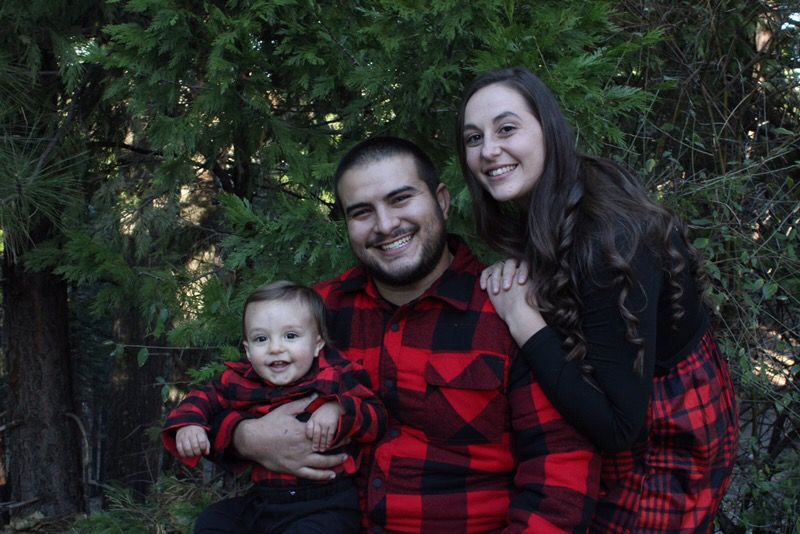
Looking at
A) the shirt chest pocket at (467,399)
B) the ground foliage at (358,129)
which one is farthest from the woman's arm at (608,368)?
the ground foliage at (358,129)

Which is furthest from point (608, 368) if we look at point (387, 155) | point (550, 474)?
point (387, 155)

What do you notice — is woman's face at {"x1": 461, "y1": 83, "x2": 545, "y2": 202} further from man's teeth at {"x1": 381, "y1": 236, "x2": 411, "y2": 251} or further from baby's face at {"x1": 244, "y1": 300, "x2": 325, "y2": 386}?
baby's face at {"x1": 244, "y1": 300, "x2": 325, "y2": 386}

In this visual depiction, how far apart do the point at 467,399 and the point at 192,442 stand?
925 mm

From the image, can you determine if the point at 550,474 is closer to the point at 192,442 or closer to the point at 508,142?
the point at 508,142

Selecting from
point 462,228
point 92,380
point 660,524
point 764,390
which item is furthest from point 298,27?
point 92,380

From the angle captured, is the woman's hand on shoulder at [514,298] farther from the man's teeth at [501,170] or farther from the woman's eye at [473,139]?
the woman's eye at [473,139]

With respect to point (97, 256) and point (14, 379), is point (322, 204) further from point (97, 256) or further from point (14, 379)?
point (14, 379)

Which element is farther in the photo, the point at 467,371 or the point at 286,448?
the point at 286,448

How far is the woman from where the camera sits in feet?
6.96

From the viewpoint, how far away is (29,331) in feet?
18.0

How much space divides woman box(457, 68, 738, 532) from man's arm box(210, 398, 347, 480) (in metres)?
0.77

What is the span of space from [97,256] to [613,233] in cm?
276

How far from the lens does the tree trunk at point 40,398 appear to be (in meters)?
5.46

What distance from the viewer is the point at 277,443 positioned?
2.54m
